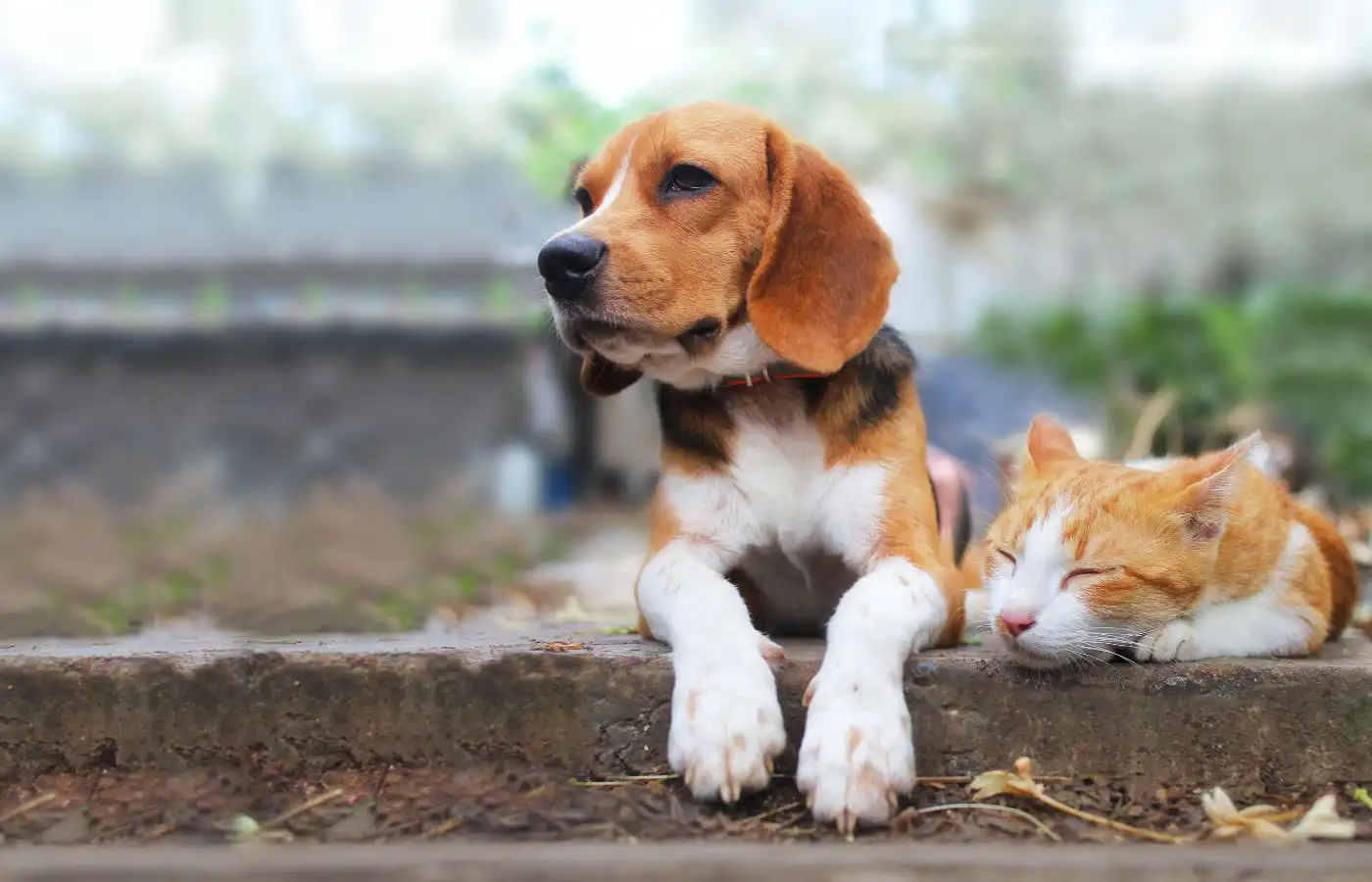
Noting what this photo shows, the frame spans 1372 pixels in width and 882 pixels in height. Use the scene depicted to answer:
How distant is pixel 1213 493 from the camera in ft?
8.54

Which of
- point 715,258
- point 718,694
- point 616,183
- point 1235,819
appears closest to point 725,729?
point 718,694

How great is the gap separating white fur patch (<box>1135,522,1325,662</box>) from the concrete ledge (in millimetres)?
70

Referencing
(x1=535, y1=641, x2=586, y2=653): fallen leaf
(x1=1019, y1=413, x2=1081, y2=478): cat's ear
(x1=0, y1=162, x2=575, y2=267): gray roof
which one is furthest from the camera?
(x1=0, y1=162, x2=575, y2=267): gray roof

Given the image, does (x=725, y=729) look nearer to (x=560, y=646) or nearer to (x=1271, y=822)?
(x=560, y=646)

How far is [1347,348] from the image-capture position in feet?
34.1

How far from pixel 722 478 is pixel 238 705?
4.23 feet

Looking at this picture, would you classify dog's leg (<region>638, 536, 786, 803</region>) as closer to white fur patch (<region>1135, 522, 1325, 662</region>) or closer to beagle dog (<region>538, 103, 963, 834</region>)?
beagle dog (<region>538, 103, 963, 834</region>)

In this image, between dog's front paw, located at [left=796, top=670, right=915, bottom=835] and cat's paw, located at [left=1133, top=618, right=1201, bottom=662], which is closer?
dog's front paw, located at [left=796, top=670, right=915, bottom=835]

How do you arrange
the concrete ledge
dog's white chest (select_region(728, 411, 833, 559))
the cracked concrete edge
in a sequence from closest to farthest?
the cracked concrete edge, the concrete ledge, dog's white chest (select_region(728, 411, 833, 559))

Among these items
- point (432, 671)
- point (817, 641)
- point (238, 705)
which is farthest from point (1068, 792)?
point (238, 705)

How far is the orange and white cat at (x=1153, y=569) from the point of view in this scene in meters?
2.53

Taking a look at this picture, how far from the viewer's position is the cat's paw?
8.54ft

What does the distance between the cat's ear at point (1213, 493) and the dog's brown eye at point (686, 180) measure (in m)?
1.37

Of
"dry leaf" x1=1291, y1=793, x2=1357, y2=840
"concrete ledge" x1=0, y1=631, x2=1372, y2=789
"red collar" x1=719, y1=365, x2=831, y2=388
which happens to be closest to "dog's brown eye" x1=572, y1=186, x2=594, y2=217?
"red collar" x1=719, y1=365, x2=831, y2=388
